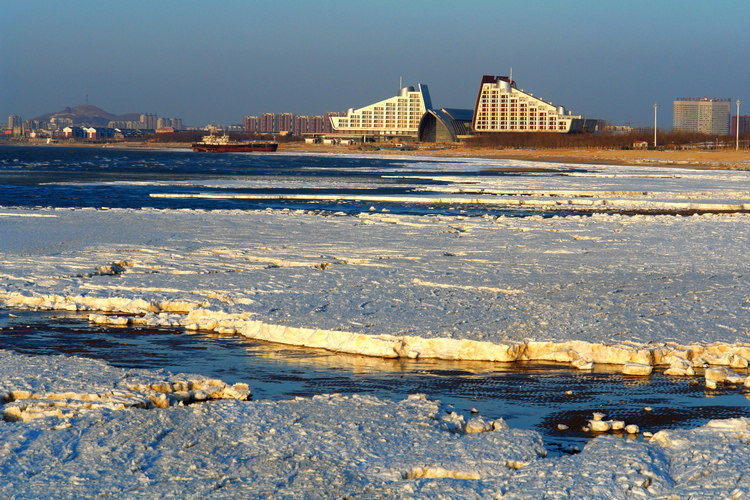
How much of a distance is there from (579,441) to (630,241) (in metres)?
11.1

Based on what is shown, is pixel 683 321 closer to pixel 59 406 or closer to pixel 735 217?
pixel 59 406

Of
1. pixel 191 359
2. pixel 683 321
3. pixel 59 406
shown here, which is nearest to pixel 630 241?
pixel 683 321

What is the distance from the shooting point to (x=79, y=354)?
8672mm

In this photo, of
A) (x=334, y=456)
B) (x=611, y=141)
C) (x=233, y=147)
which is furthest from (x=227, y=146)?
(x=334, y=456)

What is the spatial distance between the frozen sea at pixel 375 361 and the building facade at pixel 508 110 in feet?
548

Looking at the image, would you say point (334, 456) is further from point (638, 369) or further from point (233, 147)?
point (233, 147)

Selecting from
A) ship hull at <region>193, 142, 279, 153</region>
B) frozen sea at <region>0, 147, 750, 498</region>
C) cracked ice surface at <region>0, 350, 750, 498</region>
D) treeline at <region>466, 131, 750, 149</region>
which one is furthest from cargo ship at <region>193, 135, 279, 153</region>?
cracked ice surface at <region>0, 350, 750, 498</region>

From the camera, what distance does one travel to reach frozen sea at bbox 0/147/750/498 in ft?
18.2

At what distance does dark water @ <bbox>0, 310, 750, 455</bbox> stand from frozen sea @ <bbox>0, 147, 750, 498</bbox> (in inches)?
1.4

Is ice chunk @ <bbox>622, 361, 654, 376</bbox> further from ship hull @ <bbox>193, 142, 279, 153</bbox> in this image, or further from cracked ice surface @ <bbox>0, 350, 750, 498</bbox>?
ship hull @ <bbox>193, 142, 279, 153</bbox>

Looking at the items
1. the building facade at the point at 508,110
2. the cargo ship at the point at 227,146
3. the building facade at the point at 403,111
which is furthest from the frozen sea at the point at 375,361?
the building facade at the point at 403,111

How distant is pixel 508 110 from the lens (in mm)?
182375

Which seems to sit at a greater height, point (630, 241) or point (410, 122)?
point (410, 122)

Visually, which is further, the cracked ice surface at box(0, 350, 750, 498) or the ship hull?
the ship hull
